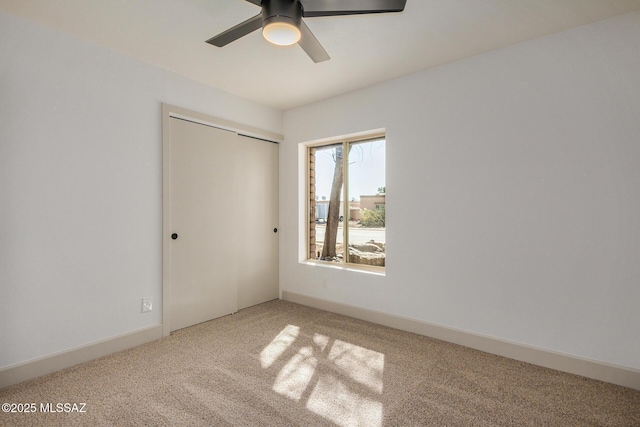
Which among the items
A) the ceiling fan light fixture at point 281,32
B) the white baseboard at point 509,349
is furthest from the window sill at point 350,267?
the ceiling fan light fixture at point 281,32

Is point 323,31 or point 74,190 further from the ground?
point 323,31

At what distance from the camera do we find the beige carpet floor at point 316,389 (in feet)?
5.91

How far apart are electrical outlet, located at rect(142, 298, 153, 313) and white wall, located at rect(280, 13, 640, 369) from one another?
7.00 ft

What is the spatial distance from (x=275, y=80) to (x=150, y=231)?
6.36ft

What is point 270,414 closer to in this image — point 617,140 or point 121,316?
point 121,316

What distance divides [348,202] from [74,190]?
2649mm

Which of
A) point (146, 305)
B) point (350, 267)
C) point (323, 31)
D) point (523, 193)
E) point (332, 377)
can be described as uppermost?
point (323, 31)

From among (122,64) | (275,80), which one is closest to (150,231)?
(122,64)

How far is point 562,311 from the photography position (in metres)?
2.35

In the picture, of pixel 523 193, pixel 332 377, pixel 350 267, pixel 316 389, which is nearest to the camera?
pixel 316 389

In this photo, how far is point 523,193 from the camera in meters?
2.50

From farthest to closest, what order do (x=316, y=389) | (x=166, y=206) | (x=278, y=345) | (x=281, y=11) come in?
(x=166, y=206) < (x=278, y=345) < (x=316, y=389) < (x=281, y=11)

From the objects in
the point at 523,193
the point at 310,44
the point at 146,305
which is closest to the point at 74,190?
the point at 146,305

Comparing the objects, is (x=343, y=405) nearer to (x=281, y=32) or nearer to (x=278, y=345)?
(x=278, y=345)
